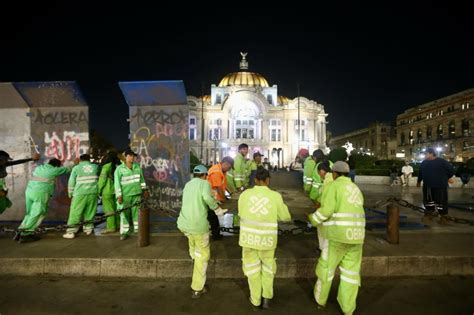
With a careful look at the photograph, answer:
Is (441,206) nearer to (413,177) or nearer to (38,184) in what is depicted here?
(38,184)

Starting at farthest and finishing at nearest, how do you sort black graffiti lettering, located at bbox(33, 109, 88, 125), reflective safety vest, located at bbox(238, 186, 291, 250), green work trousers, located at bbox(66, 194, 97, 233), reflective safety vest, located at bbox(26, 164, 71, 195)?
black graffiti lettering, located at bbox(33, 109, 88, 125) < green work trousers, located at bbox(66, 194, 97, 233) < reflective safety vest, located at bbox(26, 164, 71, 195) < reflective safety vest, located at bbox(238, 186, 291, 250)

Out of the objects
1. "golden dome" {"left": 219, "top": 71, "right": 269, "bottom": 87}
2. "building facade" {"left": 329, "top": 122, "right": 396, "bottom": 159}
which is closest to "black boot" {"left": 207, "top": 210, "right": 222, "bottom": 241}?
"golden dome" {"left": 219, "top": 71, "right": 269, "bottom": 87}

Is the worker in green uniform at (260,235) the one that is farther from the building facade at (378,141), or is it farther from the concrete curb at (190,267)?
the building facade at (378,141)

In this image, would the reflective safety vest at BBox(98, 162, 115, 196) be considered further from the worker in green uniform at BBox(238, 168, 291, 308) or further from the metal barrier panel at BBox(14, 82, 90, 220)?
the worker in green uniform at BBox(238, 168, 291, 308)

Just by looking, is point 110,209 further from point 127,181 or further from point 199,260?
point 199,260

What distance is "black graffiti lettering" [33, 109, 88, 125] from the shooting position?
309 inches

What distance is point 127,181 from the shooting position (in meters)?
6.29

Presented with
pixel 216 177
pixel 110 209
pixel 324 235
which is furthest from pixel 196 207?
pixel 110 209

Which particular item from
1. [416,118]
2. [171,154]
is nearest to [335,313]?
[171,154]

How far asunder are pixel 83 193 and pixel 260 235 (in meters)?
4.43

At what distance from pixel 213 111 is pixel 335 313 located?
212ft

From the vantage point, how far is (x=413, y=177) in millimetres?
22094

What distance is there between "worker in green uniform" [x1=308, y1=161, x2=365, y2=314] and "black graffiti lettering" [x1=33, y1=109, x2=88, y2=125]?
649 cm

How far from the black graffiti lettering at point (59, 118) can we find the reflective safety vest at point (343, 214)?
6503mm
